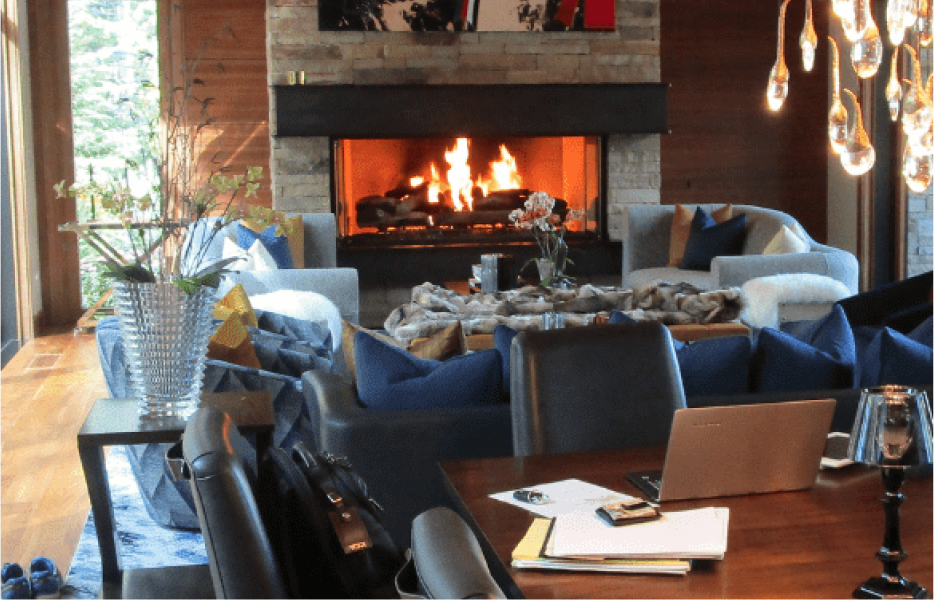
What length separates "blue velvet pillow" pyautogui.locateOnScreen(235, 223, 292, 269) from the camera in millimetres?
6102

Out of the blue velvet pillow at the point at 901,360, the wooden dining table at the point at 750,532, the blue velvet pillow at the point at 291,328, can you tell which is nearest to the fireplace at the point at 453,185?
the blue velvet pillow at the point at 291,328

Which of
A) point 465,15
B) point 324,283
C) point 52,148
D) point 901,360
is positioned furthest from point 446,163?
point 901,360

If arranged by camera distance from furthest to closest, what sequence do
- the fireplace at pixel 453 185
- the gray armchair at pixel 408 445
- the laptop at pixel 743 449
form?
Answer: the fireplace at pixel 453 185, the gray armchair at pixel 408 445, the laptop at pixel 743 449

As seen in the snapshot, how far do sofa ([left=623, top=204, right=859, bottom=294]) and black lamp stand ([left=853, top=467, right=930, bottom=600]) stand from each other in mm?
4472

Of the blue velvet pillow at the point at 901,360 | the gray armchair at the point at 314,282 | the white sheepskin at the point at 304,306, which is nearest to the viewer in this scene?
the blue velvet pillow at the point at 901,360

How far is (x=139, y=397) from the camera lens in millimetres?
2424

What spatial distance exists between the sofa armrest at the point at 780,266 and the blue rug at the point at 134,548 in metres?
3.30

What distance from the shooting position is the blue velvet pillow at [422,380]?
254 centimetres

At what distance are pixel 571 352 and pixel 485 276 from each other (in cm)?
380

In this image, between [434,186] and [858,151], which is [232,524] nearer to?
[858,151]

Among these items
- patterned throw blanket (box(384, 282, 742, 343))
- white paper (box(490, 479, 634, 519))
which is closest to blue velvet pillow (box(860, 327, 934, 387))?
white paper (box(490, 479, 634, 519))

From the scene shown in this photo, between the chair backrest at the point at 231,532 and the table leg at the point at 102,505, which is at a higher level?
the chair backrest at the point at 231,532

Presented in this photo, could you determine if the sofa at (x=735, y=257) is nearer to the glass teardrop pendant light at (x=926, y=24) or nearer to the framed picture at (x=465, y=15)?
the framed picture at (x=465, y=15)

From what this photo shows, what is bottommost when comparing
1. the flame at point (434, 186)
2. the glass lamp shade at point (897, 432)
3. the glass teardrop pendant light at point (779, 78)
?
the glass lamp shade at point (897, 432)
